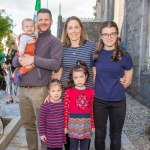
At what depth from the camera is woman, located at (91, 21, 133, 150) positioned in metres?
3.99

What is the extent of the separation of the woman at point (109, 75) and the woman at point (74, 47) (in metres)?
0.12

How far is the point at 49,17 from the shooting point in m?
4.15

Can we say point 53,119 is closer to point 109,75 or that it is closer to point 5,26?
point 109,75

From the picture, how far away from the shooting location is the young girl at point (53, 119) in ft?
13.1

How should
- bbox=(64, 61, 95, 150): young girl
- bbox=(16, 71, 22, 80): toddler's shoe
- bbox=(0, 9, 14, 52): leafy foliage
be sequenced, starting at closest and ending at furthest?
bbox=(64, 61, 95, 150): young girl
bbox=(16, 71, 22, 80): toddler's shoe
bbox=(0, 9, 14, 52): leafy foliage

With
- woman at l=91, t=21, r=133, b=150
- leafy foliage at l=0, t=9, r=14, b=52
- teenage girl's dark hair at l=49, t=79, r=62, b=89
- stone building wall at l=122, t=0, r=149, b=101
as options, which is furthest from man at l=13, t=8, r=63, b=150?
leafy foliage at l=0, t=9, r=14, b=52

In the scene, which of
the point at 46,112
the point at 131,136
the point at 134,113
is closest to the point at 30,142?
the point at 46,112

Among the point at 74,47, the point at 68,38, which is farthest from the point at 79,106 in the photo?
the point at 68,38

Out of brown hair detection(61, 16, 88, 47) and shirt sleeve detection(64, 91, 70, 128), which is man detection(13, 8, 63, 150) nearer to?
brown hair detection(61, 16, 88, 47)

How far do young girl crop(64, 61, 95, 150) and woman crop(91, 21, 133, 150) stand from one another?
119 mm

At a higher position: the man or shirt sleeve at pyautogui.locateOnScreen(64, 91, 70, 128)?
the man

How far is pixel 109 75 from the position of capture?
399 cm

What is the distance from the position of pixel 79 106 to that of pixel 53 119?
34 cm

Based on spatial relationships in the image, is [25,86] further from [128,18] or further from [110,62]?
[128,18]
